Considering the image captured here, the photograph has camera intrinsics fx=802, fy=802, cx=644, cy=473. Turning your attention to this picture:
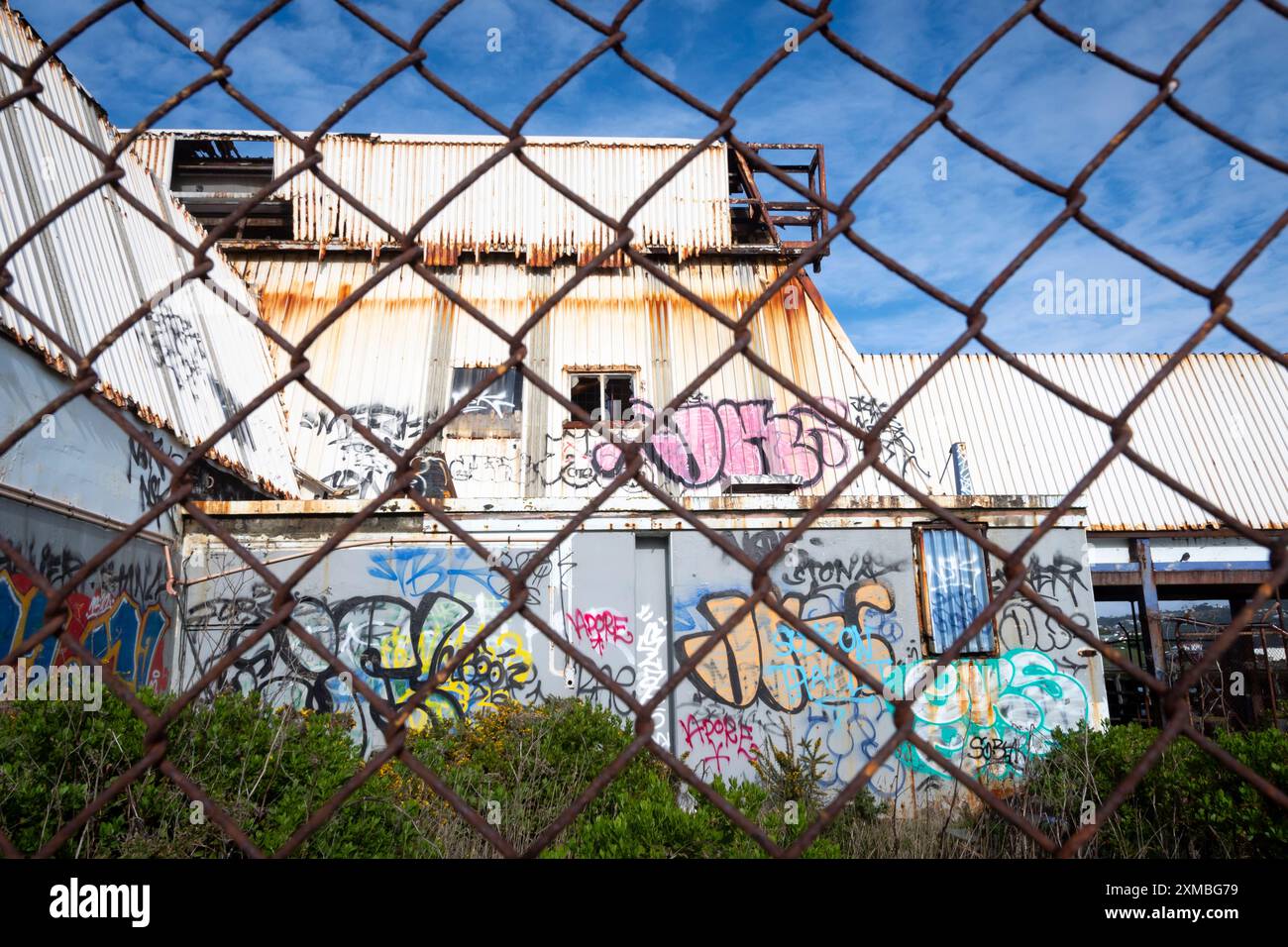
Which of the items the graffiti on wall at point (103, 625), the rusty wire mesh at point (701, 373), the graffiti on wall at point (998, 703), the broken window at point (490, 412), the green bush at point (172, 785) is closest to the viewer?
the rusty wire mesh at point (701, 373)

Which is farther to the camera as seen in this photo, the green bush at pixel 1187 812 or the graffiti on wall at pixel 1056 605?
the graffiti on wall at pixel 1056 605

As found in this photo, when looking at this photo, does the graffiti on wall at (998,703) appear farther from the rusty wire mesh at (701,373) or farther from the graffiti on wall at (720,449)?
the rusty wire mesh at (701,373)

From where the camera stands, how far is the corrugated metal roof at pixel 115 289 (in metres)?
6.21

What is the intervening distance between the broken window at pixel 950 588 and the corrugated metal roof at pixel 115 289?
308 inches

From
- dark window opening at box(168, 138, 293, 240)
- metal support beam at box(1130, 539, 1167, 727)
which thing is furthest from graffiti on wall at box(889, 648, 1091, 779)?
dark window opening at box(168, 138, 293, 240)

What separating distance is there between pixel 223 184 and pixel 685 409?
33.3 ft

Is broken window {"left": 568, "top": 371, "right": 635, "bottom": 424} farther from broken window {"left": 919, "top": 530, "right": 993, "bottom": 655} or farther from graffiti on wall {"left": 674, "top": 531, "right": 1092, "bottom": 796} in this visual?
broken window {"left": 919, "top": 530, "right": 993, "bottom": 655}

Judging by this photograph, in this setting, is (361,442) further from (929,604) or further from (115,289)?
(929,604)

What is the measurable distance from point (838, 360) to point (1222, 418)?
934 centimetres

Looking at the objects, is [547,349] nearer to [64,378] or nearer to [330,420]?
[330,420]

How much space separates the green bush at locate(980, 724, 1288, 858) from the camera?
15.0 ft

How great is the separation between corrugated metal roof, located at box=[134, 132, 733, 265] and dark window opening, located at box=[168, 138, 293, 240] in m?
0.34

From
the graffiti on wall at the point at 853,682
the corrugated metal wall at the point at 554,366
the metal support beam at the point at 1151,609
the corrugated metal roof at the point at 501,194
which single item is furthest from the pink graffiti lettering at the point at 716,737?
the corrugated metal roof at the point at 501,194
